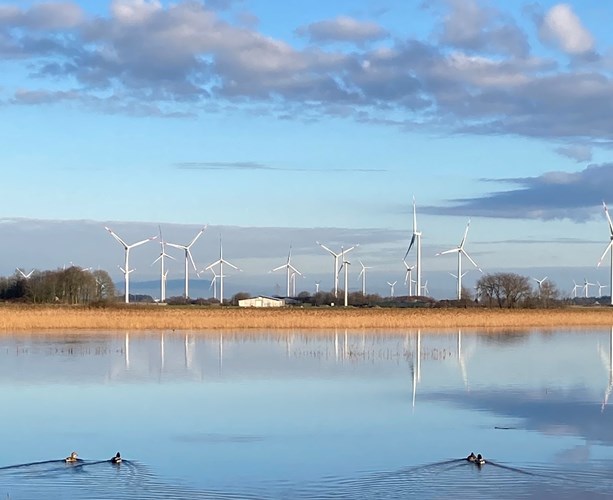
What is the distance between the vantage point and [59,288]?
8938 centimetres

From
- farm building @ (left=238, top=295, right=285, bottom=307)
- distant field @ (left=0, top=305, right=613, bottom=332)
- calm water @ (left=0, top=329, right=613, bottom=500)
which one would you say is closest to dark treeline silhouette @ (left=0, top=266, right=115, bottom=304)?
farm building @ (left=238, top=295, right=285, bottom=307)

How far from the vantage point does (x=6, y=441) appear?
16938 mm

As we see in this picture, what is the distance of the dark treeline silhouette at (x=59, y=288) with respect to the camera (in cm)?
8850

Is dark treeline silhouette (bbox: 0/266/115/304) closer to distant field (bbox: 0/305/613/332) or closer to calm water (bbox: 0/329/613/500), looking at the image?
distant field (bbox: 0/305/613/332)

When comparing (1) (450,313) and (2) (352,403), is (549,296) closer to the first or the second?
(1) (450,313)

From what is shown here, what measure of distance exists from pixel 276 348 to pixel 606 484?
24.7 metres

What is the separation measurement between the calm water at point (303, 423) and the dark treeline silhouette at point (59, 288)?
177 feet

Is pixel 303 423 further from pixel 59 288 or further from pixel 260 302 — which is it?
pixel 260 302

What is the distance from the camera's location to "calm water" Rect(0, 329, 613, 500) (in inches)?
543

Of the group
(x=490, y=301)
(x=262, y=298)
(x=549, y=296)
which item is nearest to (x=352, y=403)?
(x=490, y=301)

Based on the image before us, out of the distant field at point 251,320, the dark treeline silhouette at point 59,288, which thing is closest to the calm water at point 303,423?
the distant field at point 251,320

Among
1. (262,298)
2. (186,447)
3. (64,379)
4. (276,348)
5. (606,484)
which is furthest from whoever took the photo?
(262,298)

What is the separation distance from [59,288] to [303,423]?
73.3 m

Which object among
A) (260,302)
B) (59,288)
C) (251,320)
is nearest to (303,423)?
(251,320)
